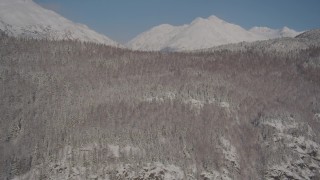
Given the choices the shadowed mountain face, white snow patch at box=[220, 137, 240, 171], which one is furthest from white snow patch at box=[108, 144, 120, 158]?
white snow patch at box=[220, 137, 240, 171]

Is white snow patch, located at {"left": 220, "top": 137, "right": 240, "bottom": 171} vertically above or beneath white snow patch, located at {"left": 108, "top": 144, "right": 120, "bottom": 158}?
beneath

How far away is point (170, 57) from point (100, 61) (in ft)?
80.4

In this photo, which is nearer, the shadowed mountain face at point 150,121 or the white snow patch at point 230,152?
the shadowed mountain face at point 150,121

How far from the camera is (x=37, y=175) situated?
69.4m

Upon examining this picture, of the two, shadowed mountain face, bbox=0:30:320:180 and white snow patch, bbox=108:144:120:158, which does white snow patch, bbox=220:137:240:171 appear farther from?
white snow patch, bbox=108:144:120:158

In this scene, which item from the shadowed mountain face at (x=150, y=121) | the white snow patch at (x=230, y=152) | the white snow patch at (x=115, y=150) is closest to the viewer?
the shadowed mountain face at (x=150, y=121)

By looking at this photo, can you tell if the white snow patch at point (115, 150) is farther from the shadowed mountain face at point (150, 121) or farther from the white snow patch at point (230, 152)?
the white snow patch at point (230, 152)

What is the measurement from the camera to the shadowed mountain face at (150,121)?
72.9m

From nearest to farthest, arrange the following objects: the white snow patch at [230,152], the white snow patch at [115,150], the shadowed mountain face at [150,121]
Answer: the shadowed mountain face at [150,121], the white snow patch at [115,150], the white snow patch at [230,152]

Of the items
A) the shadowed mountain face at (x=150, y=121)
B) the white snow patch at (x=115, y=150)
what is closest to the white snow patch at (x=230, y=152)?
the shadowed mountain face at (x=150, y=121)

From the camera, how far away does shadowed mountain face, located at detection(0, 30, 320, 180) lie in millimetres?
72938

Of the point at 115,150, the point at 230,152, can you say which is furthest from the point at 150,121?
the point at 230,152

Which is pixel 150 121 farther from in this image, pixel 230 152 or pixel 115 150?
pixel 230 152

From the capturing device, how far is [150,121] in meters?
84.0
